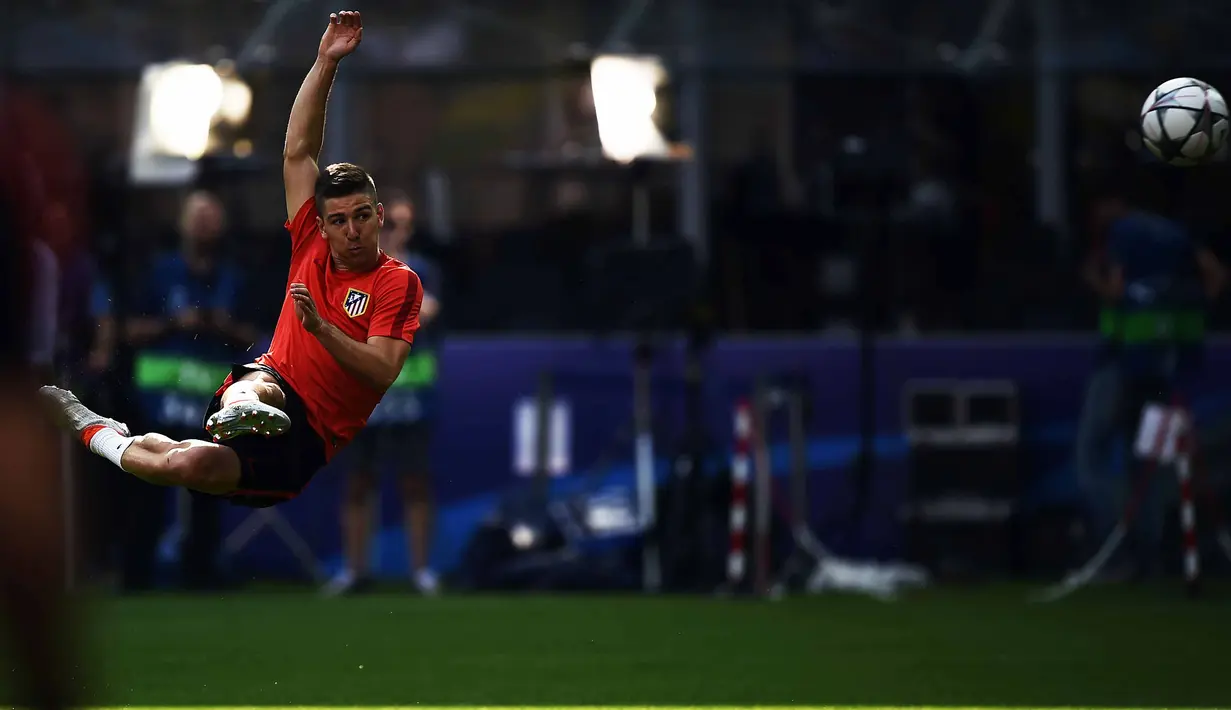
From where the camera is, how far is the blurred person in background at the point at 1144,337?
39.1 ft

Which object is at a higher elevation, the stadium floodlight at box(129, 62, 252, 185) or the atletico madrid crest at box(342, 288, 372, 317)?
the stadium floodlight at box(129, 62, 252, 185)

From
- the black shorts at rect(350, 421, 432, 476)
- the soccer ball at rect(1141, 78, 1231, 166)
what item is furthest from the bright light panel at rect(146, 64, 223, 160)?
the soccer ball at rect(1141, 78, 1231, 166)

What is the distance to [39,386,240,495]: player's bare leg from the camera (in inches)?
262

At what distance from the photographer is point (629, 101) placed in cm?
1235

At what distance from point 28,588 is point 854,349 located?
27.4 feet

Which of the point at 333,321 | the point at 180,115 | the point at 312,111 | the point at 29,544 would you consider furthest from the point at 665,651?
the point at 180,115

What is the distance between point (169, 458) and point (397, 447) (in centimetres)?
513

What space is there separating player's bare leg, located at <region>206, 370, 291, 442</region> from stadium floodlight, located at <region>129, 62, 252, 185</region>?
6142mm

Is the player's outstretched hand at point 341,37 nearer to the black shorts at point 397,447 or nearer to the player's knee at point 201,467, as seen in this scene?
the player's knee at point 201,467

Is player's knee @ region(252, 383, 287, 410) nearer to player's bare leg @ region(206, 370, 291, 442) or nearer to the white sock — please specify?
player's bare leg @ region(206, 370, 291, 442)

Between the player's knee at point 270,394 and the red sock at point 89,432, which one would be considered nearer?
the player's knee at point 270,394

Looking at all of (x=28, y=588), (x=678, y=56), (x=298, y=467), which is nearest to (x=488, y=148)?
(x=678, y=56)

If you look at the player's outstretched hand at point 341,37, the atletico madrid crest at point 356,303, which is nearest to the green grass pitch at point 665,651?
the atletico madrid crest at point 356,303

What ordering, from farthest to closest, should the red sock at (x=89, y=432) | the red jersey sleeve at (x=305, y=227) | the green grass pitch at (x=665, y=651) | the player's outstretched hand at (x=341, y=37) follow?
1. the green grass pitch at (x=665, y=651)
2. the red sock at (x=89, y=432)
3. the red jersey sleeve at (x=305, y=227)
4. the player's outstretched hand at (x=341, y=37)
